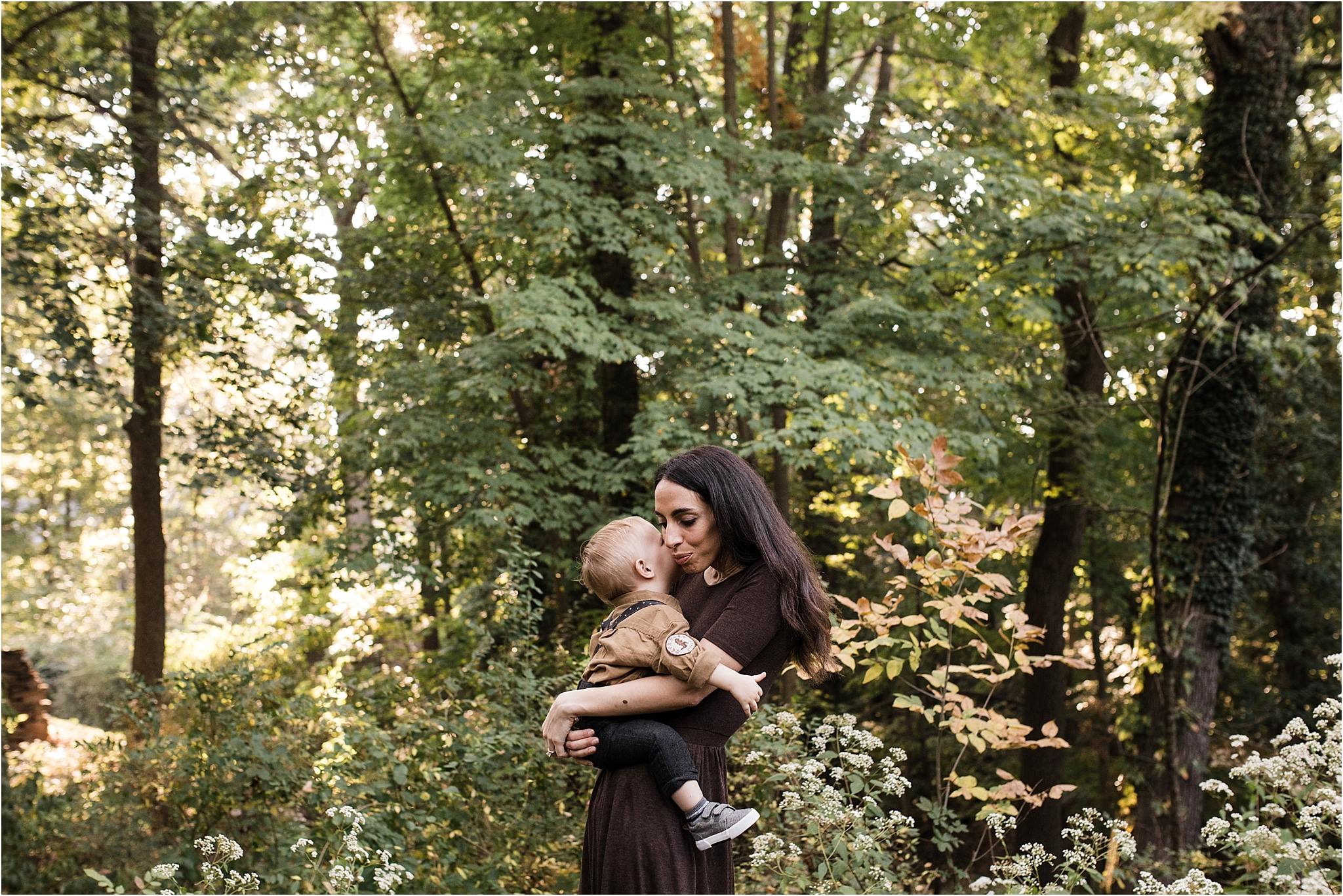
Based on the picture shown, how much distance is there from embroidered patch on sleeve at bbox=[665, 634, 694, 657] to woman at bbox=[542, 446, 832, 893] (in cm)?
7

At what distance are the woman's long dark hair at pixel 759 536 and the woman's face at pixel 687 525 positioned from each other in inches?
0.6

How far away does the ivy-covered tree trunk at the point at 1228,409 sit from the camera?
8.10m

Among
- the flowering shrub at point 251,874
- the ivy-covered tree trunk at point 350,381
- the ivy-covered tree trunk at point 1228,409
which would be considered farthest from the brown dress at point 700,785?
the ivy-covered tree trunk at point 1228,409

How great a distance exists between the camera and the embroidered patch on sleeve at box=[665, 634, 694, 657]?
201cm

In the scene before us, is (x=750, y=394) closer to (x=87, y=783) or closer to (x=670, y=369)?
(x=670, y=369)

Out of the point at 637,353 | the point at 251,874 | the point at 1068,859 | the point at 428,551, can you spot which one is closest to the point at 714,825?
the point at 251,874

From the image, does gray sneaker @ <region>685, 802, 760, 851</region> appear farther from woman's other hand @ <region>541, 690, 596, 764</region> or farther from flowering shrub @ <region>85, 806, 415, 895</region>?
flowering shrub @ <region>85, 806, 415, 895</region>

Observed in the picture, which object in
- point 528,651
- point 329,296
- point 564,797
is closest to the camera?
point 564,797

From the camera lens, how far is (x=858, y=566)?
1084cm

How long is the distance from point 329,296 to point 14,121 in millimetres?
2485

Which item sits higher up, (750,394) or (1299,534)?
(750,394)

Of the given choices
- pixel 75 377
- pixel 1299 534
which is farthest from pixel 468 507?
pixel 1299 534

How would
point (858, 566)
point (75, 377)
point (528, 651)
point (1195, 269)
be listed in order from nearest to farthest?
1. point (528, 651)
2. point (75, 377)
3. point (1195, 269)
4. point (858, 566)

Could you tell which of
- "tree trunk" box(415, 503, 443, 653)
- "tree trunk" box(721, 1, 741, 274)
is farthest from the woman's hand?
"tree trunk" box(721, 1, 741, 274)
